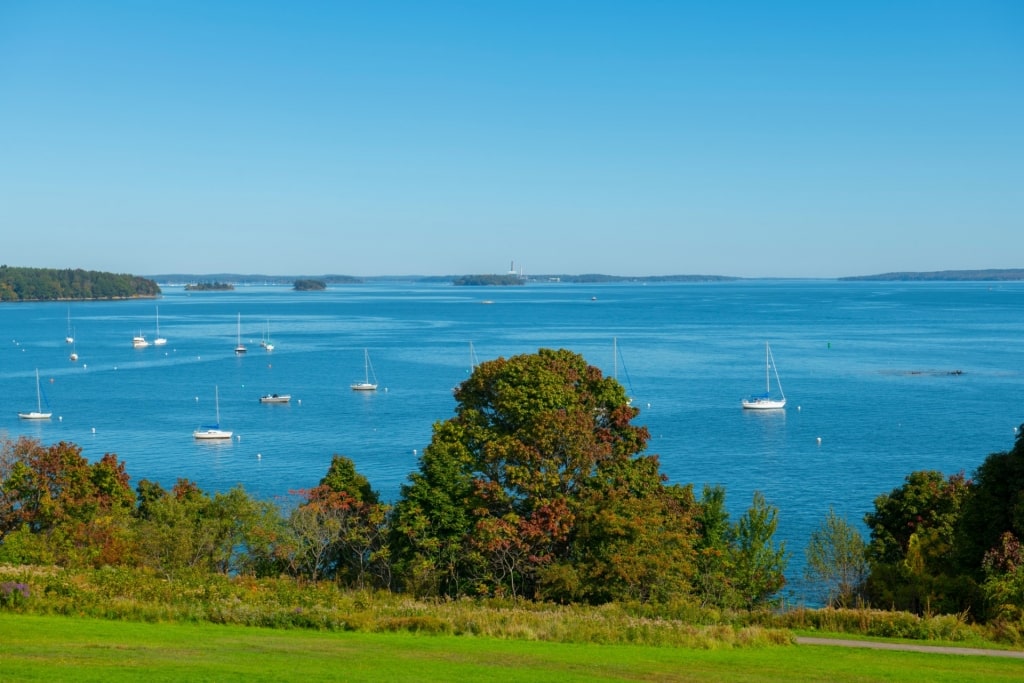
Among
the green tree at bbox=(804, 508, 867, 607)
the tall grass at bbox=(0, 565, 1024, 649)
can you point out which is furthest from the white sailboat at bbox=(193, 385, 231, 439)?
the tall grass at bbox=(0, 565, 1024, 649)

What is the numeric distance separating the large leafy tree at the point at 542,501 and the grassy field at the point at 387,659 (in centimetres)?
844

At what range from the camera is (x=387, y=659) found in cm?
1962

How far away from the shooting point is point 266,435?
81375mm

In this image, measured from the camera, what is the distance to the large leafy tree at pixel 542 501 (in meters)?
31.1

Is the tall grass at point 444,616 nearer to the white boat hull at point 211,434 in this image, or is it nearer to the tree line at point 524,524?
the tree line at point 524,524

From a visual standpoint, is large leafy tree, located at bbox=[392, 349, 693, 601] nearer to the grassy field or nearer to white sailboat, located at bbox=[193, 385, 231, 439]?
the grassy field

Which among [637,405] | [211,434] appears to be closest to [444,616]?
[211,434]

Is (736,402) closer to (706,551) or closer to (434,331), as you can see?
(706,551)

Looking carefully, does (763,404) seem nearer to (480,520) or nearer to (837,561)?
(837,561)

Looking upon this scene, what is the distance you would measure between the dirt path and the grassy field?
24.2 inches

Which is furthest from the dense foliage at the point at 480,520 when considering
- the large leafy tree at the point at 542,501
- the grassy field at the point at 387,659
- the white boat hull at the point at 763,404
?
the white boat hull at the point at 763,404

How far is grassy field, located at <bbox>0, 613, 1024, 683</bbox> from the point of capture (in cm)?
1748

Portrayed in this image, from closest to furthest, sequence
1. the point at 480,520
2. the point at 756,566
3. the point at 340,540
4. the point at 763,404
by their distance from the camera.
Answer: the point at 480,520 < the point at 340,540 < the point at 756,566 < the point at 763,404

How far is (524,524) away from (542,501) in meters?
1.35
